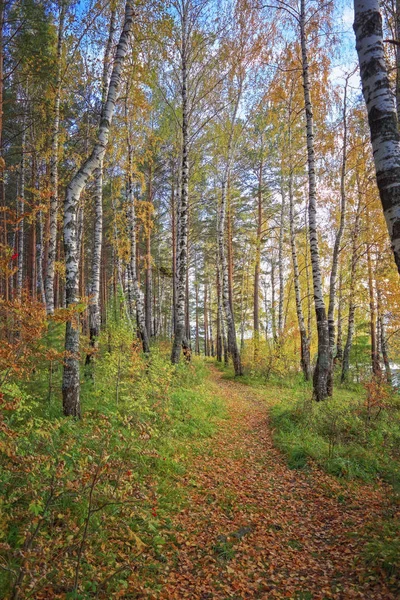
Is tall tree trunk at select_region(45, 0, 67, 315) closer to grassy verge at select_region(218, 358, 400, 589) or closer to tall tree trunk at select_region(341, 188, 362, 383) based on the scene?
grassy verge at select_region(218, 358, 400, 589)

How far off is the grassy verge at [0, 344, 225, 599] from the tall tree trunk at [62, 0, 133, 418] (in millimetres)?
422

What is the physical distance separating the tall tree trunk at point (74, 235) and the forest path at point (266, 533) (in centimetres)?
244

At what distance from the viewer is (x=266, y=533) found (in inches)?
164

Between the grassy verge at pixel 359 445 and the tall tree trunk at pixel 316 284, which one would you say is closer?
the grassy verge at pixel 359 445

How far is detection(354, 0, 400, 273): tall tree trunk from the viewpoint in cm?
336

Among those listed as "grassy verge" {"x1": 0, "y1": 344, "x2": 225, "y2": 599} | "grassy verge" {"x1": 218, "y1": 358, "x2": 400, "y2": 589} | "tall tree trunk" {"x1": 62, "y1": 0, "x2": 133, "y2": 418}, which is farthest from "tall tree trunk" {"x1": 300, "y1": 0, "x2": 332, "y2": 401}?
"tall tree trunk" {"x1": 62, "y1": 0, "x2": 133, "y2": 418}

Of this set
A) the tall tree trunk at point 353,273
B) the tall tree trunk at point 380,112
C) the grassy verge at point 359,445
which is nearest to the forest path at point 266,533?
the grassy verge at point 359,445

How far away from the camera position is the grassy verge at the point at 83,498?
9.02ft

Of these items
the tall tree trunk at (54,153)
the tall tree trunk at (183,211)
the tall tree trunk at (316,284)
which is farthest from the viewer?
the tall tree trunk at (183,211)

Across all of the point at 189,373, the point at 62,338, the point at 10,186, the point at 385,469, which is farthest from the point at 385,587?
the point at 10,186

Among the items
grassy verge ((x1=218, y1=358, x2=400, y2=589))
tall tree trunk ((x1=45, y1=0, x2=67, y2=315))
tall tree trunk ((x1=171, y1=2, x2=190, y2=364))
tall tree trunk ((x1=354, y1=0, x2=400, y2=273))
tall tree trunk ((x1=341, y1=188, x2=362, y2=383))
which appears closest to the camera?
tall tree trunk ((x1=354, y1=0, x2=400, y2=273))

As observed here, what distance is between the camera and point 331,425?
714 centimetres

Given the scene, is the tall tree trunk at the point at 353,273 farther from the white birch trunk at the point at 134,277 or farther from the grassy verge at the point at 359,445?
the white birch trunk at the point at 134,277

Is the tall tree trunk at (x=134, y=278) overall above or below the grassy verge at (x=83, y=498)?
above
